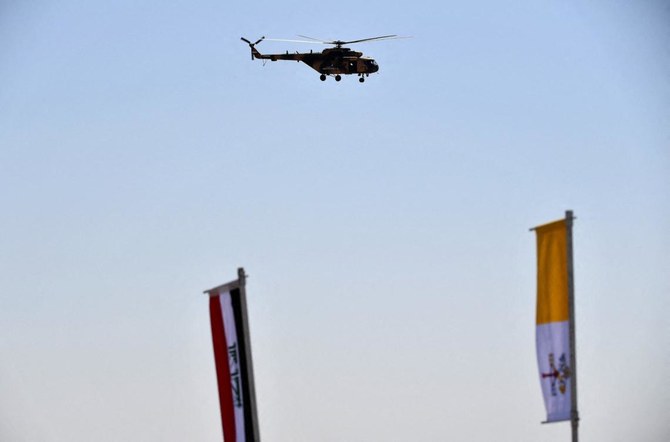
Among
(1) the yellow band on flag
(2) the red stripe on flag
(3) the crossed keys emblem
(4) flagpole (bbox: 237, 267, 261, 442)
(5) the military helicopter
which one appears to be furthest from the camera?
(5) the military helicopter

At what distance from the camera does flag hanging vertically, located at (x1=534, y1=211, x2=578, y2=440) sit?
4453 cm

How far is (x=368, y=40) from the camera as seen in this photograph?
116m

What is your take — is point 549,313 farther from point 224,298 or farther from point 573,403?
point 224,298

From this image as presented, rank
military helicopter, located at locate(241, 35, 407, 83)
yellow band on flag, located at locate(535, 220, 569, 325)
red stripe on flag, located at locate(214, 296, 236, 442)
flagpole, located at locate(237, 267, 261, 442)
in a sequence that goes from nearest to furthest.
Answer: flagpole, located at locate(237, 267, 261, 442)
red stripe on flag, located at locate(214, 296, 236, 442)
yellow band on flag, located at locate(535, 220, 569, 325)
military helicopter, located at locate(241, 35, 407, 83)

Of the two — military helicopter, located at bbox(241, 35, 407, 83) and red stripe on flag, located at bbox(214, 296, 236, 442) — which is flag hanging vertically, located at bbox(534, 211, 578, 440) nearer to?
red stripe on flag, located at bbox(214, 296, 236, 442)

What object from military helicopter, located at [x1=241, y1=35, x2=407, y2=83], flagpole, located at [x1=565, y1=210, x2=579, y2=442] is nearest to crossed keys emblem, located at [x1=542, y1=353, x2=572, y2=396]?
flagpole, located at [x1=565, y1=210, x2=579, y2=442]

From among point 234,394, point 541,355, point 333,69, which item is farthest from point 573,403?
point 333,69

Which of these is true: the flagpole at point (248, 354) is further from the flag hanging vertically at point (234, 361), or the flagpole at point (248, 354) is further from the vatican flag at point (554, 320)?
the vatican flag at point (554, 320)

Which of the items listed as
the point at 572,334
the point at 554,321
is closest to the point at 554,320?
the point at 554,321

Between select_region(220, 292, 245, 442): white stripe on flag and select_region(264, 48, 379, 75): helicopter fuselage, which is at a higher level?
select_region(264, 48, 379, 75): helicopter fuselage

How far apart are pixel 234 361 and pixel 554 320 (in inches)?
393

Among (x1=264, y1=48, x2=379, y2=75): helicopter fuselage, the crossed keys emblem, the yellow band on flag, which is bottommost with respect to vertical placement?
the crossed keys emblem

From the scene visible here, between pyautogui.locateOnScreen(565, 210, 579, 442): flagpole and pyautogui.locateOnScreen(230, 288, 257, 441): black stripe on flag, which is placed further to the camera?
pyautogui.locateOnScreen(565, 210, 579, 442): flagpole

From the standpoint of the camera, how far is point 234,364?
4406 cm
